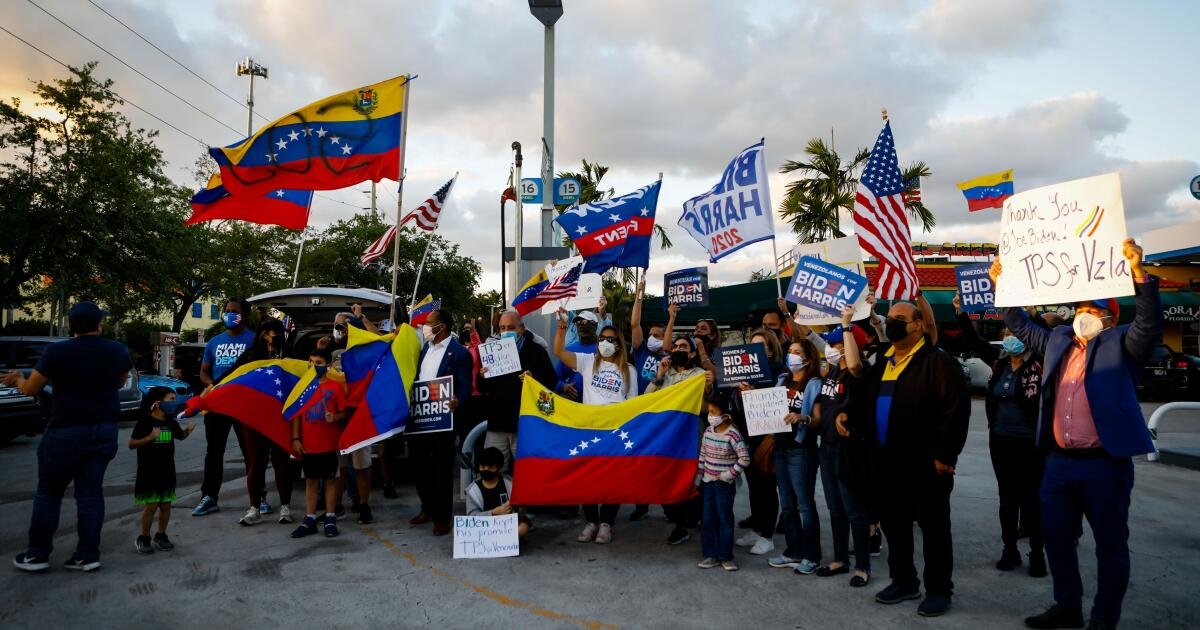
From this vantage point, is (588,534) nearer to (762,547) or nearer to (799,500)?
(762,547)

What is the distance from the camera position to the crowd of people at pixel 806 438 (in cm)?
447

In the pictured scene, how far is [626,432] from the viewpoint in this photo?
6.35 metres

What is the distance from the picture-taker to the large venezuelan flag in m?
6.24

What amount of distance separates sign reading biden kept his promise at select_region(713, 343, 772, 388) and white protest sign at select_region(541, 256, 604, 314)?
2.51 metres

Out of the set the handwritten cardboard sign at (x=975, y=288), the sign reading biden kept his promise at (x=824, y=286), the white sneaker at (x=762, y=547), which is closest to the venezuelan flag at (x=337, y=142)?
the sign reading biden kept his promise at (x=824, y=286)

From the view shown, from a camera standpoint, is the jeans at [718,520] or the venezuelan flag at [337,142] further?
the venezuelan flag at [337,142]

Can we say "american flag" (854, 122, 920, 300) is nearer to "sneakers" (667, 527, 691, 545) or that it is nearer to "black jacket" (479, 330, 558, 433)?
"sneakers" (667, 527, 691, 545)

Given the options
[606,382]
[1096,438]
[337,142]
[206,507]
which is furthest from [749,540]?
[337,142]

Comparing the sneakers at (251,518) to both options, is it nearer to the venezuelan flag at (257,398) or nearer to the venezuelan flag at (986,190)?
the venezuelan flag at (257,398)

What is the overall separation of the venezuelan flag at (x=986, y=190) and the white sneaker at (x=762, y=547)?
331 inches

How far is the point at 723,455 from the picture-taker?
5875mm

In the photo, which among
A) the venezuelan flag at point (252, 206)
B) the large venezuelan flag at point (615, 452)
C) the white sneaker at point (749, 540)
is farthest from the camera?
the venezuelan flag at point (252, 206)

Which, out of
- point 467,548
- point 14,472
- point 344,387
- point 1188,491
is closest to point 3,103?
point 14,472

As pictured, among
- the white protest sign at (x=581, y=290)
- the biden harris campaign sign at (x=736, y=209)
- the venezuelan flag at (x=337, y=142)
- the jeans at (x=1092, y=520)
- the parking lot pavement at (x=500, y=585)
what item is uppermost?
the venezuelan flag at (x=337, y=142)
